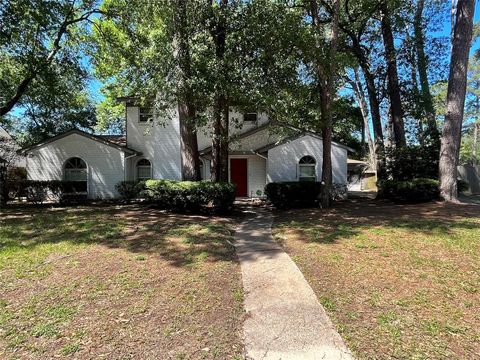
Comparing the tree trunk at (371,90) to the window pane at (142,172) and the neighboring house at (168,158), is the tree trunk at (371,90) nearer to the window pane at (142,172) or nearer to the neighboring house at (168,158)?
the neighboring house at (168,158)

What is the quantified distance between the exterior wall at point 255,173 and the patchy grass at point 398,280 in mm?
9309

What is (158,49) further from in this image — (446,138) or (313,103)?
(446,138)

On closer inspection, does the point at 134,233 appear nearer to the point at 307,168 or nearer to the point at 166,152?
the point at 166,152

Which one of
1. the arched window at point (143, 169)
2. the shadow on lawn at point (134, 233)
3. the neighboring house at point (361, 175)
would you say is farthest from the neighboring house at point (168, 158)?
the neighboring house at point (361, 175)

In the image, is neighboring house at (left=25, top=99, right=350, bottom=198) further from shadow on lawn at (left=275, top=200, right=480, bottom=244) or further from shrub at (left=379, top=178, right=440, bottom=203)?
shadow on lawn at (left=275, top=200, right=480, bottom=244)

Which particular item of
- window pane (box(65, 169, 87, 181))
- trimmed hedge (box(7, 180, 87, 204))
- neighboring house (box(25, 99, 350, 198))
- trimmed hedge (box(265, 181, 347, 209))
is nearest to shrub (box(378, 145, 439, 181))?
neighboring house (box(25, 99, 350, 198))

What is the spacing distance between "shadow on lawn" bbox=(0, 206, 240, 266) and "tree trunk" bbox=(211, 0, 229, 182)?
312 centimetres

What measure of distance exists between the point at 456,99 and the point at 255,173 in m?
9.95

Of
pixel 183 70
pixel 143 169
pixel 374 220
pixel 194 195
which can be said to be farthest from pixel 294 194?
pixel 143 169

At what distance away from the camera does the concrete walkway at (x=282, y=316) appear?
3.27 m

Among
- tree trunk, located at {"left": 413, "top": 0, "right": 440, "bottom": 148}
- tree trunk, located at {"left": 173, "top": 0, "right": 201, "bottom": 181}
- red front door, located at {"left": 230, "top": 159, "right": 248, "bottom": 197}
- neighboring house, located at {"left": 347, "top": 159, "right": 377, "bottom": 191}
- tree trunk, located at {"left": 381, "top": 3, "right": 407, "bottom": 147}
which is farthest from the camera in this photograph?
neighboring house, located at {"left": 347, "top": 159, "right": 377, "bottom": 191}

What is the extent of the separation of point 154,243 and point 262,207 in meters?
7.92

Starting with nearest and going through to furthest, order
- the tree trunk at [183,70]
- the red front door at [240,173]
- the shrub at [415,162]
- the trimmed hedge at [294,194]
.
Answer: the tree trunk at [183,70]
the trimmed hedge at [294,194]
the shrub at [415,162]
the red front door at [240,173]

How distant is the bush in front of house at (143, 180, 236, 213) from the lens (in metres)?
11.3
